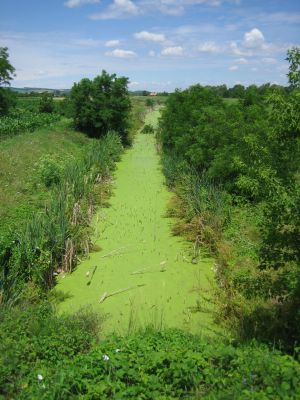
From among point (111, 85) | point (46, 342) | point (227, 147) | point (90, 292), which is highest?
point (111, 85)

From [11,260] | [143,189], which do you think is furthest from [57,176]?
[11,260]

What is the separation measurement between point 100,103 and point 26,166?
11.4 metres

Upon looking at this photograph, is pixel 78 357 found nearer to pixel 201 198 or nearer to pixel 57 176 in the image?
pixel 201 198

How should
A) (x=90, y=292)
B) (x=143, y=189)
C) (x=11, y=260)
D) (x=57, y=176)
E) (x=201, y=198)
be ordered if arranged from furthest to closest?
(x=143, y=189) → (x=57, y=176) → (x=201, y=198) → (x=90, y=292) → (x=11, y=260)

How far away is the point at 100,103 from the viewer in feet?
86.3

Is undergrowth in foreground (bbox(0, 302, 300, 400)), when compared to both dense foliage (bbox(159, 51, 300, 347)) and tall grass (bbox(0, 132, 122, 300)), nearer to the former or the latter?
dense foliage (bbox(159, 51, 300, 347))

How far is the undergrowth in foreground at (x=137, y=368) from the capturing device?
430 centimetres

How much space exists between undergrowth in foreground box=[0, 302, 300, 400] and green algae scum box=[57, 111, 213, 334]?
1014 millimetres

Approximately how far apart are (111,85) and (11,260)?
832 inches

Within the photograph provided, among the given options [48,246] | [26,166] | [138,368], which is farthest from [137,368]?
[26,166]

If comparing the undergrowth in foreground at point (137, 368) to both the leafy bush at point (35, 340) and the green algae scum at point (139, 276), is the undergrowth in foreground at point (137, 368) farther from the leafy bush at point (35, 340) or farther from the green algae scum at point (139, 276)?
the green algae scum at point (139, 276)

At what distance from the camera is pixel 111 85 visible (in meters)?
27.0

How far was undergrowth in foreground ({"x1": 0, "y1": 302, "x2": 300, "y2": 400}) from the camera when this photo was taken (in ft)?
14.1

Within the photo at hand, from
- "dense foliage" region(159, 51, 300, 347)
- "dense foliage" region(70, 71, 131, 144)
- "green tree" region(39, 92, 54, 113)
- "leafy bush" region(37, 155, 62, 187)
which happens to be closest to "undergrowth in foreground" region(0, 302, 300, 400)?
"dense foliage" region(159, 51, 300, 347)
